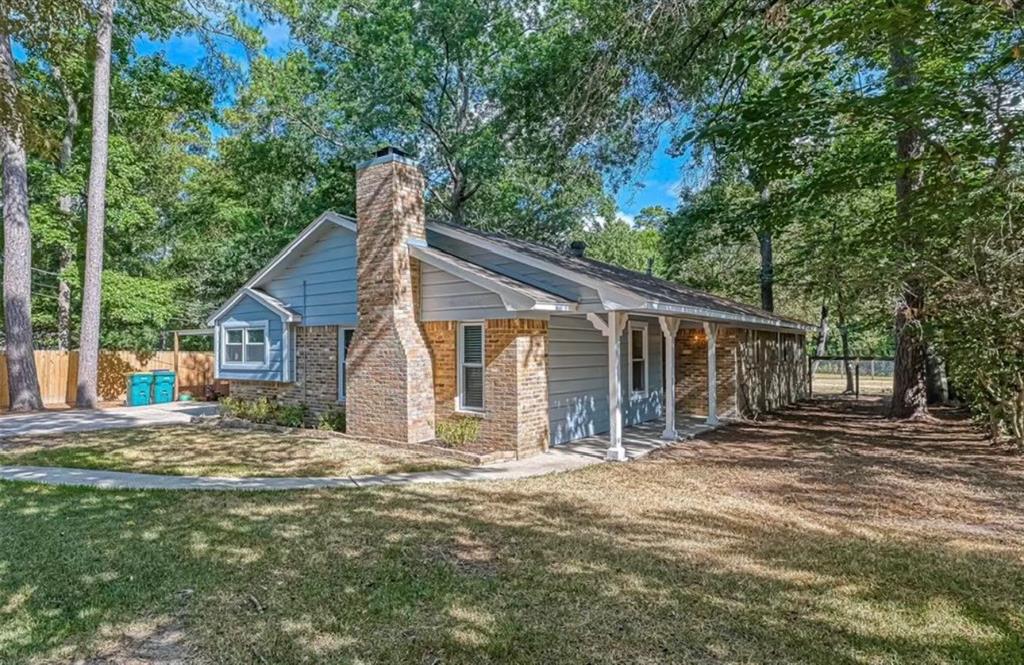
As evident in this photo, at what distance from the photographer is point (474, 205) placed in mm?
19984

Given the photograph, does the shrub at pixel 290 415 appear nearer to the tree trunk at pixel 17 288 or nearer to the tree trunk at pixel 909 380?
the tree trunk at pixel 17 288

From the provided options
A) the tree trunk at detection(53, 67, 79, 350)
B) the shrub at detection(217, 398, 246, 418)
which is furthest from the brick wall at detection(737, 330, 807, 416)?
the tree trunk at detection(53, 67, 79, 350)

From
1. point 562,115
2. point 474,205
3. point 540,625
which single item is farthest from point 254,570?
point 474,205

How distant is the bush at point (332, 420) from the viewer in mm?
10594

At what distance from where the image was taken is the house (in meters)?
8.52

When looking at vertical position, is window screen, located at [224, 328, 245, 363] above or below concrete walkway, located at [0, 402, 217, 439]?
above

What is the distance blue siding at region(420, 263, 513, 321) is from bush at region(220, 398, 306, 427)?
376 centimetres

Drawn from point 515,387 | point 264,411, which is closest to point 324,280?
point 264,411

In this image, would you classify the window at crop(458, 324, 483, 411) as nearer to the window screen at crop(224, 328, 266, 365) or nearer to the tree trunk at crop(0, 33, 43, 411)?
the window screen at crop(224, 328, 266, 365)

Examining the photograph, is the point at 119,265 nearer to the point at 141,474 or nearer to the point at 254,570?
the point at 141,474

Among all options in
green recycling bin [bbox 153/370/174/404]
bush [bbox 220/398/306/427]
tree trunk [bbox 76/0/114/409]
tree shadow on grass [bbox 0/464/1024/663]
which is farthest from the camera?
green recycling bin [bbox 153/370/174/404]

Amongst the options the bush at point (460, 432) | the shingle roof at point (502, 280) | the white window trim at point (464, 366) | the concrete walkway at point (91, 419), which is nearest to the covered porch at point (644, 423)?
the shingle roof at point (502, 280)

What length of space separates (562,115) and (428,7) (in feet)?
40.9

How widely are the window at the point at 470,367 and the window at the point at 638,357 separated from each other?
3865 millimetres
